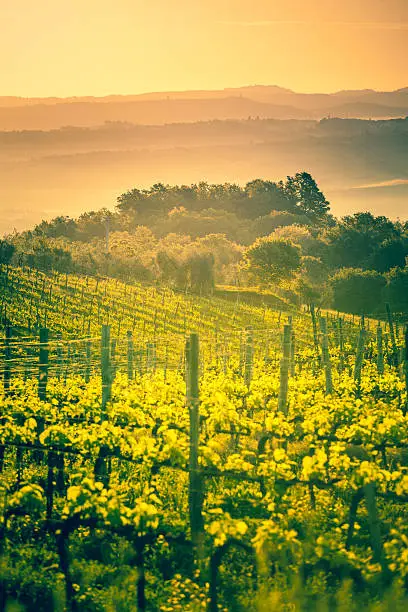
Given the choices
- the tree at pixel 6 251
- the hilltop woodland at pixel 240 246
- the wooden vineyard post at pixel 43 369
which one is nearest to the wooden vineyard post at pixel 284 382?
the wooden vineyard post at pixel 43 369

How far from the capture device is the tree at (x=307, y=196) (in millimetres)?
139625

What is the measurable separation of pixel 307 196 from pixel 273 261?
224ft

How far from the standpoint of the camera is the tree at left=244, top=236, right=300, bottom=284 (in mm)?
74375

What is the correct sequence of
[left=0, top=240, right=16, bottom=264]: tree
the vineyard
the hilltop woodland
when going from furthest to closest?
the hilltop woodland < [left=0, top=240, right=16, bottom=264]: tree < the vineyard

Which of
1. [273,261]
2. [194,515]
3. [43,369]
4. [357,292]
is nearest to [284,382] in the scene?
[194,515]

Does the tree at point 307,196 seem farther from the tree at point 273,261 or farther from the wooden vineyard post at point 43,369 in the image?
the wooden vineyard post at point 43,369

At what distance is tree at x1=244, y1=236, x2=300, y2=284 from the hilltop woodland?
0.09m

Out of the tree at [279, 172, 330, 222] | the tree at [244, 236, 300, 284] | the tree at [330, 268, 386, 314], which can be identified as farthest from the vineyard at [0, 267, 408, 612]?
the tree at [279, 172, 330, 222]

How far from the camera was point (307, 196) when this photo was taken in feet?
460

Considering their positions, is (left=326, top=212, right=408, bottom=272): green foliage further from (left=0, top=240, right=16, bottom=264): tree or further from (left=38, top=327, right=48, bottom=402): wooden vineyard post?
(left=38, top=327, right=48, bottom=402): wooden vineyard post

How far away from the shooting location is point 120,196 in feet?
474

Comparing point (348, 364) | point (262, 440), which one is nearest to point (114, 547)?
point (262, 440)

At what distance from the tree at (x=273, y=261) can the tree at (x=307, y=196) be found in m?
64.6

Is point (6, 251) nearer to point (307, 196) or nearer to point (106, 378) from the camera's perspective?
point (106, 378)
